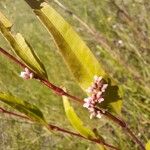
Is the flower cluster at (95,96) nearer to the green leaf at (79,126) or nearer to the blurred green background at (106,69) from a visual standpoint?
the green leaf at (79,126)

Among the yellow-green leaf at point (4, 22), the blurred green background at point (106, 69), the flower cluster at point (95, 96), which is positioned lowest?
the blurred green background at point (106, 69)

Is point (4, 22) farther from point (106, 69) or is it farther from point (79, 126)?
point (106, 69)

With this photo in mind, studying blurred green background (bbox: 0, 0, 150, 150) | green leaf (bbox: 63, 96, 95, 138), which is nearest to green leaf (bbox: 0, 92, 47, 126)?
green leaf (bbox: 63, 96, 95, 138)

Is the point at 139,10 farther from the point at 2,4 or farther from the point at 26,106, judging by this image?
the point at 26,106

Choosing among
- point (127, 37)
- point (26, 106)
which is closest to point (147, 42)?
point (127, 37)

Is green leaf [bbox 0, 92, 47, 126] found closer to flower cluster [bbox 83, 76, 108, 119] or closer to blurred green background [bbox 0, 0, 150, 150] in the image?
flower cluster [bbox 83, 76, 108, 119]

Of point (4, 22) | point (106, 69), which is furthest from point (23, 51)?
point (106, 69)

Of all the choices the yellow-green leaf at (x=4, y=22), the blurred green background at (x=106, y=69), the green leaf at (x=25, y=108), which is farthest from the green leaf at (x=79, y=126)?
the blurred green background at (x=106, y=69)
